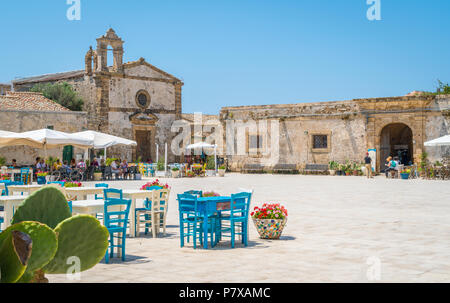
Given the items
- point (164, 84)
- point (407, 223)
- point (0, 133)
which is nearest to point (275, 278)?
point (407, 223)

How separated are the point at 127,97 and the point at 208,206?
1167 inches

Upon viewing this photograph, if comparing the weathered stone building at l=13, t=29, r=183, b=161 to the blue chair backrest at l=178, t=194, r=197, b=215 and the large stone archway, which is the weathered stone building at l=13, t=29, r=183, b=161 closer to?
the large stone archway

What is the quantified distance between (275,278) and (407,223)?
4801 mm

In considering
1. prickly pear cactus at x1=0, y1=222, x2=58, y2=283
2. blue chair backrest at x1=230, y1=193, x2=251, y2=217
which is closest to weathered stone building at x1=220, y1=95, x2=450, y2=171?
blue chair backrest at x1=230, y1=193, x2=251, y2=217

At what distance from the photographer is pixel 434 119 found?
26.5 meters

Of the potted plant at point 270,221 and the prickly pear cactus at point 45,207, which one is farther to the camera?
the potted plant at point 270,221

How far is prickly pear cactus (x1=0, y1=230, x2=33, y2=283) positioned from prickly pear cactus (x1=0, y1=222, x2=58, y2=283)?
0.13 m

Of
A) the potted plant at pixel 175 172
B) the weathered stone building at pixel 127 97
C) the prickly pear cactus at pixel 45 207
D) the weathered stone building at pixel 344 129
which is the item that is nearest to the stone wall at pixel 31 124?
the weathered stone building at pixel 127 97

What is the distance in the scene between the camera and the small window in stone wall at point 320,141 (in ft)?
97.3

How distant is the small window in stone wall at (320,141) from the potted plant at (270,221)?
22.6 meters

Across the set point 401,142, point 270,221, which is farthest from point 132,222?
point 401,142

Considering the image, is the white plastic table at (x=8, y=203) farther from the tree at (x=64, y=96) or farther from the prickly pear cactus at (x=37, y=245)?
the tree at (x=64, y=96)

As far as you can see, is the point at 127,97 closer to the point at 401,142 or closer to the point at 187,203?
the point at 401,142
